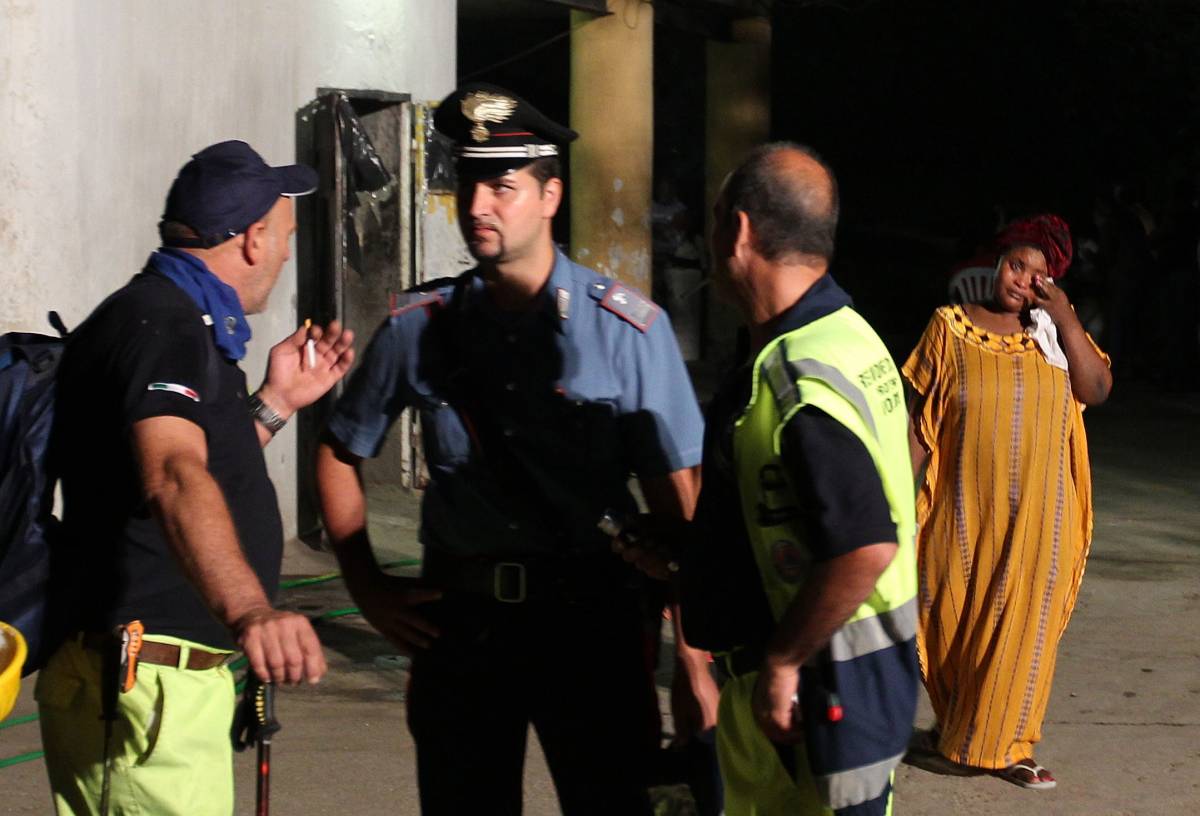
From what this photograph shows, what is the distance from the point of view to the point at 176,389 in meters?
3.20

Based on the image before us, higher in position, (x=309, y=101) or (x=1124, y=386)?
(x=309, y=101)

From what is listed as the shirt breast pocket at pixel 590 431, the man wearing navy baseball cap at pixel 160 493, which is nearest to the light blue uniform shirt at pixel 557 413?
the shirt breast pocket at pixel 590 431

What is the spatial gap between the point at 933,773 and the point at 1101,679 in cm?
161

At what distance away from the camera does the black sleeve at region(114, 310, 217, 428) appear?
3174 mm

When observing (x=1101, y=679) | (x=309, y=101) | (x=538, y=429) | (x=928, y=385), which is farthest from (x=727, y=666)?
(x=309, y=101)

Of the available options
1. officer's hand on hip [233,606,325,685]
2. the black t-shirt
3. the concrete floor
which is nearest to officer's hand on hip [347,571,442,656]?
the black t-shirt

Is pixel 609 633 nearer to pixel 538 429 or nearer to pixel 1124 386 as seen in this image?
pixel 538 429

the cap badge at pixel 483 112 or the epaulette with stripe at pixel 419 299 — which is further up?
the cap badge at pixel 483 112

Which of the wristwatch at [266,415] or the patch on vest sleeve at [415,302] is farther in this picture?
the wristwatch at [266,415]

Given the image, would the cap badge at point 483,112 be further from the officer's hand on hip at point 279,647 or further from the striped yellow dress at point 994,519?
the striped yellow dress at point 994,519

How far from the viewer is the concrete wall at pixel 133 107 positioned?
6.94 m

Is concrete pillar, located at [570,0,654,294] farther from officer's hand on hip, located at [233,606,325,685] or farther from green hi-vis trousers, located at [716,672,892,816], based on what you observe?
officer's hand on hip, located at [233,606,325,685]

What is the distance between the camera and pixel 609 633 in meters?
3.64

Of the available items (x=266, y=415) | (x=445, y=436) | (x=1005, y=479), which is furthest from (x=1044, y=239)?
(x=266, y=415)
